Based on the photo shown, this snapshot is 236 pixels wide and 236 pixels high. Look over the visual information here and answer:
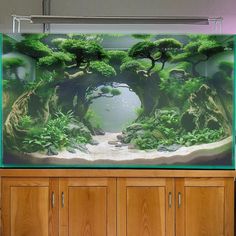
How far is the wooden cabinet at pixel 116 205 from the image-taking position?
9.81 feet

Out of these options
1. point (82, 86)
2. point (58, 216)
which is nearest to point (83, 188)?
point (58, 216)

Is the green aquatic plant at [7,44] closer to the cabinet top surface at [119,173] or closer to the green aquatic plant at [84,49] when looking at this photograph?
the green aquatic plant at [84,49]

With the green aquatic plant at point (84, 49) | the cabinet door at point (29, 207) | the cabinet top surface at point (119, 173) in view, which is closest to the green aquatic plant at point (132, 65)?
the green aquatic plant at point (84, 49)

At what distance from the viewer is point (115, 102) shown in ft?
9.95

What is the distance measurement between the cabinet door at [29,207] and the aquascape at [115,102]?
18 centimetres

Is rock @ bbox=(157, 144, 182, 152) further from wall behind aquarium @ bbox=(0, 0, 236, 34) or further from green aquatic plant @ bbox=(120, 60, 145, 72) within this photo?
wall behind aquarium @ bbox=(0, 0, 236, 34)

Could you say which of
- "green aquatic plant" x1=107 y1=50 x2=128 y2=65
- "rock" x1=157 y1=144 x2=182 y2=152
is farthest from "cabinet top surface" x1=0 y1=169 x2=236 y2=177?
"green aquatic plant" x1=107 y1=50 x2=128 y2=65

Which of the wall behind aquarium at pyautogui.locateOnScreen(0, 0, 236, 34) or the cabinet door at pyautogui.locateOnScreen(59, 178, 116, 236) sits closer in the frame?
the cabinet door at pyautogui.locateOnScreen(59, 178, 116, 236)

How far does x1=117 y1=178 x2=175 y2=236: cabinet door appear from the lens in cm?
300

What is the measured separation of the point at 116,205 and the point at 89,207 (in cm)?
23

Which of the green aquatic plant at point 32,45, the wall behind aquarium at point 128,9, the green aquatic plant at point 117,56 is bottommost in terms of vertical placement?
the green aquatic plant at point 117,56

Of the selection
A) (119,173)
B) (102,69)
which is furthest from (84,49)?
(119,173)

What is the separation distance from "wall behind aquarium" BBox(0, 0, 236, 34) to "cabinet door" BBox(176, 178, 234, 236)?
1.68 metres

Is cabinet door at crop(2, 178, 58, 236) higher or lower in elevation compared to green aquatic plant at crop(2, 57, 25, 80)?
lower
